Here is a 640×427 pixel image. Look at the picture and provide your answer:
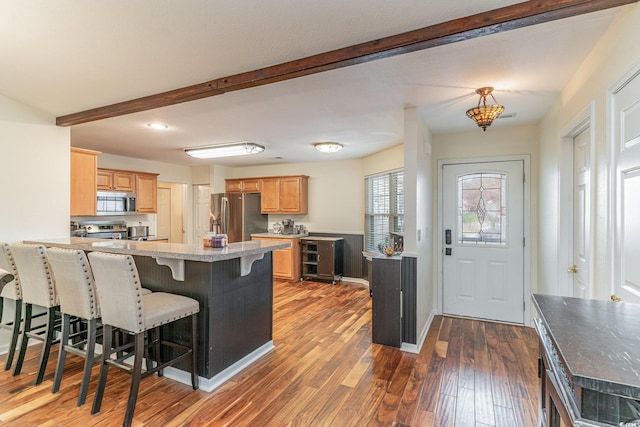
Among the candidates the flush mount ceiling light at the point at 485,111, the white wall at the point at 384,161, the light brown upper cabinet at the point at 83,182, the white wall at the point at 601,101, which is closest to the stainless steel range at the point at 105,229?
the light brown upper cabinet at the point at 83,182

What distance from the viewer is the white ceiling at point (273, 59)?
165 cm

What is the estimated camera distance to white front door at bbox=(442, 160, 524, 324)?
12.1 feet

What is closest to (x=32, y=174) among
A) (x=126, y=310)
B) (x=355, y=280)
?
(x=126, y=310)

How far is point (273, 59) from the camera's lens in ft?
6.96

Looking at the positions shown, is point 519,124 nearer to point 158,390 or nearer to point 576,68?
point 576,68

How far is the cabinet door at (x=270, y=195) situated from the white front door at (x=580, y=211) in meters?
4.91

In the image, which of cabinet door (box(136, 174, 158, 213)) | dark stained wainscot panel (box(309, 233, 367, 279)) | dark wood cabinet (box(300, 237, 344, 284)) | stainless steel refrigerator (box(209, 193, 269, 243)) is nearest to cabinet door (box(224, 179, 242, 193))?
stainless steel refrigerator (box(209, 193, 269, 243))

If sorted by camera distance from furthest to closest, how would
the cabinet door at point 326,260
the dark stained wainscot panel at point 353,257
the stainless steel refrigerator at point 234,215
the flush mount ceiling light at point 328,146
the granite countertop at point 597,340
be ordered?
the stainless steel refrigerator at point 234,215 < the dark stained wainscot panel at point 353,257 < the cabinet door at point 326,260 < the flush mount ceiling light at point 328,146 < the granite countertop at point 597,340

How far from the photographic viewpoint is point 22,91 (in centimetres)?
283

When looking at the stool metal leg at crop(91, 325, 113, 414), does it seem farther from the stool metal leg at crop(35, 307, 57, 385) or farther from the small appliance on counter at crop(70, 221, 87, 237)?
the small appliance on counter at crop(70, 221, 87, 237)

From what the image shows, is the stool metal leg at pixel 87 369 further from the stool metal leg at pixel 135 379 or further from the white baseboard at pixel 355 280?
the white baseboard at pixel 355 280

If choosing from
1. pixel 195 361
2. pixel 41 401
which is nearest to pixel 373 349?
pixel 195 361

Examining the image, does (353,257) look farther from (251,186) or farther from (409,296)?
(409,296)

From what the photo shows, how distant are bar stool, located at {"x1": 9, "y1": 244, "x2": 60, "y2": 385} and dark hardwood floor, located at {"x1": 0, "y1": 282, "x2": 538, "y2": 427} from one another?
0.22m
